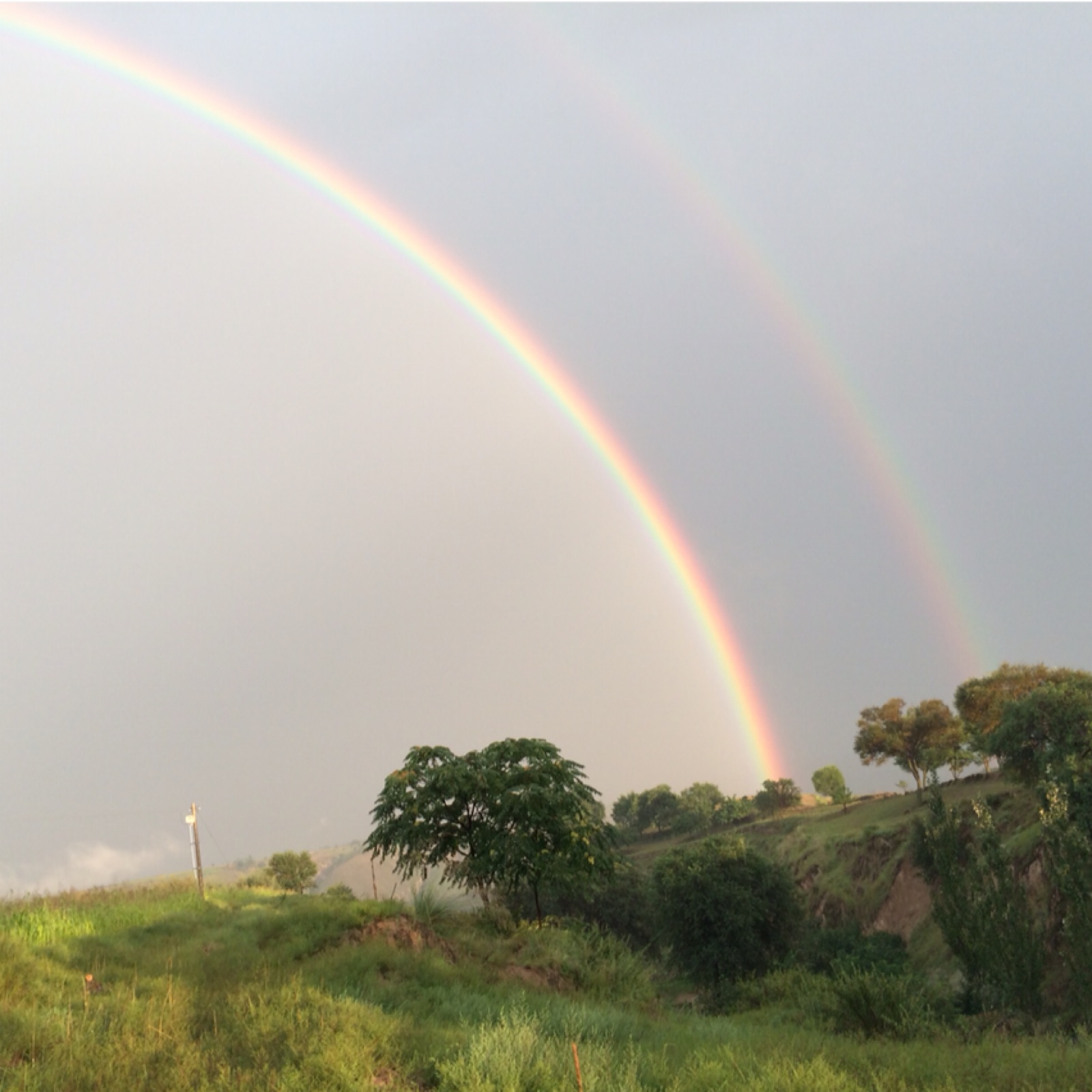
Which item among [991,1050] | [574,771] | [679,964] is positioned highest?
[574,771]

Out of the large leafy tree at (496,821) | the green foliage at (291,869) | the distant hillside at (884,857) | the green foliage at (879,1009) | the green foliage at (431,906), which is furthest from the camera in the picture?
the green foliage at (291,869)

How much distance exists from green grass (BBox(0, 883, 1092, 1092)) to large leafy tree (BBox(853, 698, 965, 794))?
80.2 metres

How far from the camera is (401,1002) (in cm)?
1716

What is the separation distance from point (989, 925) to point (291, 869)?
88698 mm

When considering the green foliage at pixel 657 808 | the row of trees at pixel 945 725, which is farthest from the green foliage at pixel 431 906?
the green foliage at pixel 657 808

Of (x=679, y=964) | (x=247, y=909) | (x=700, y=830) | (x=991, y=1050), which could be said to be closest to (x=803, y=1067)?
(x=991, y=1050)

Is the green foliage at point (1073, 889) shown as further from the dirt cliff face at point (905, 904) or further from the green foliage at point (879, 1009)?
the dirt cliff face at point (905, 904)

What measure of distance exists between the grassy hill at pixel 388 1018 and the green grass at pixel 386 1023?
2.2 inches

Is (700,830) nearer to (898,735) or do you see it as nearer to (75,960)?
(898,735)

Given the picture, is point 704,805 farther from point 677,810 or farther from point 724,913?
point 724,913

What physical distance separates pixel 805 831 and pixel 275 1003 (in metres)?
86.9

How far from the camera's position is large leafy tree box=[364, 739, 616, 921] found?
30.0m

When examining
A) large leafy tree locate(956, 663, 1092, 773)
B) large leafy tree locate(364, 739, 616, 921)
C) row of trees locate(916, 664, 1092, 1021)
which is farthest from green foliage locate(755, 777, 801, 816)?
large leafy tree locate(364, 739, 616, 921)

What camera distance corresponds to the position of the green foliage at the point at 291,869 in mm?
102625
